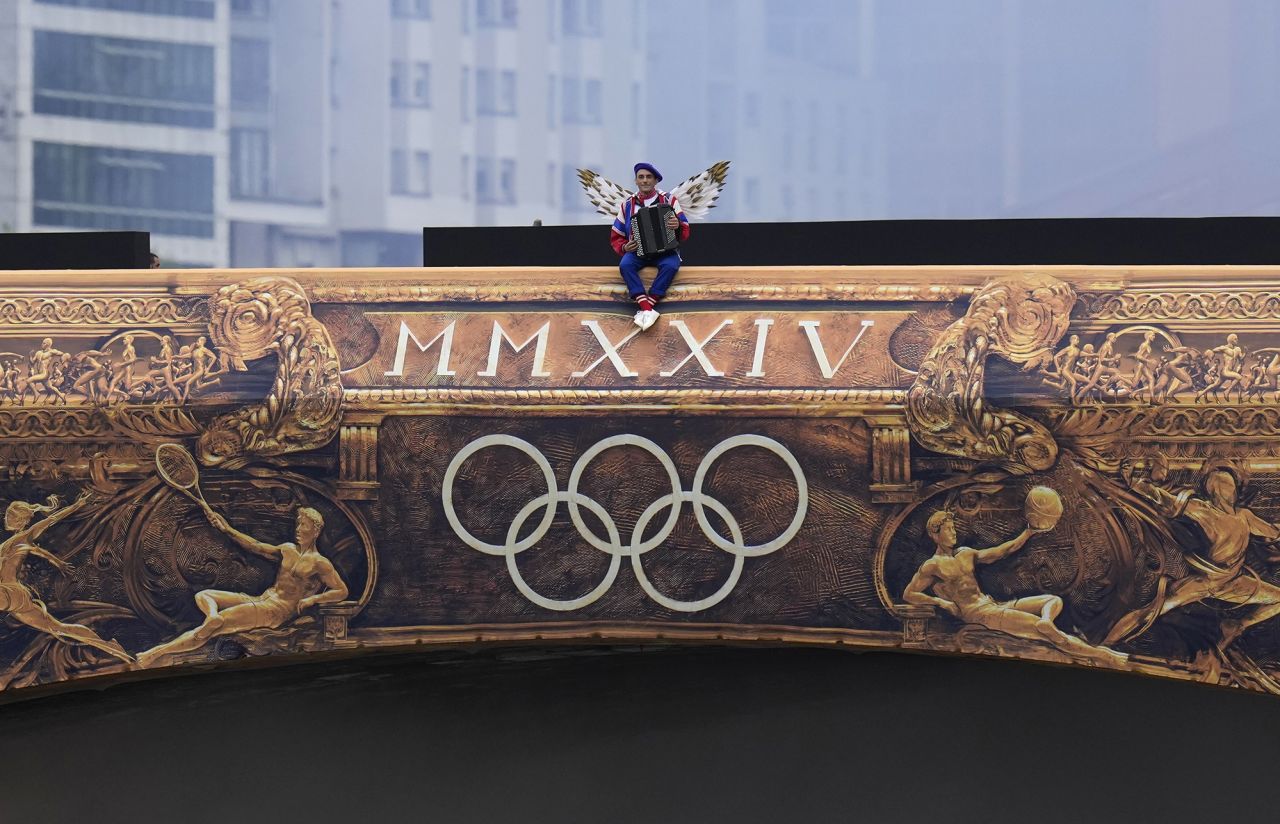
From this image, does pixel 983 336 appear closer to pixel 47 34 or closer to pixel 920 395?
pixel 920 395

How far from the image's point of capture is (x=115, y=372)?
739 cm

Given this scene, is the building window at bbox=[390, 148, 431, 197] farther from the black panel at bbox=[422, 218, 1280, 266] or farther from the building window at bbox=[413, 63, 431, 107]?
the black panel at bbox=[422, 218, 1280, 266]

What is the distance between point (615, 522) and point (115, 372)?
277cm

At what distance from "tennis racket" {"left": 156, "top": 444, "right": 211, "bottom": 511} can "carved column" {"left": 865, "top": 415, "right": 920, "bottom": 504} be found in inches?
135

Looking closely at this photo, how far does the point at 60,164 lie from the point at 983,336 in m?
17.0

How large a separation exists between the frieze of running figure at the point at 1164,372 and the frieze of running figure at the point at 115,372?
4419 millimetres

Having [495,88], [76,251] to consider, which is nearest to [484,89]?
[495,88]

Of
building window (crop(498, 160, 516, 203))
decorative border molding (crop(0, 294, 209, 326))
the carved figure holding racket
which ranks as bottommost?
the carved figure holding racket

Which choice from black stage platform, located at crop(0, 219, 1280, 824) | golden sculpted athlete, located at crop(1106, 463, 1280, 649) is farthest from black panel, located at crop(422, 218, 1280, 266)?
golden sculpted athlete, located at crop(1106, 463, 1280, 649)

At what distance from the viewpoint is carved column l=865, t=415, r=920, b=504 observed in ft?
23.1

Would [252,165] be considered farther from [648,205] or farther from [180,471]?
[648,205]

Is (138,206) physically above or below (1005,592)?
above

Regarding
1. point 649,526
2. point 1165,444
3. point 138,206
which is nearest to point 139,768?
point 649,526

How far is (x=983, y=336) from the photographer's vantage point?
721 cm
